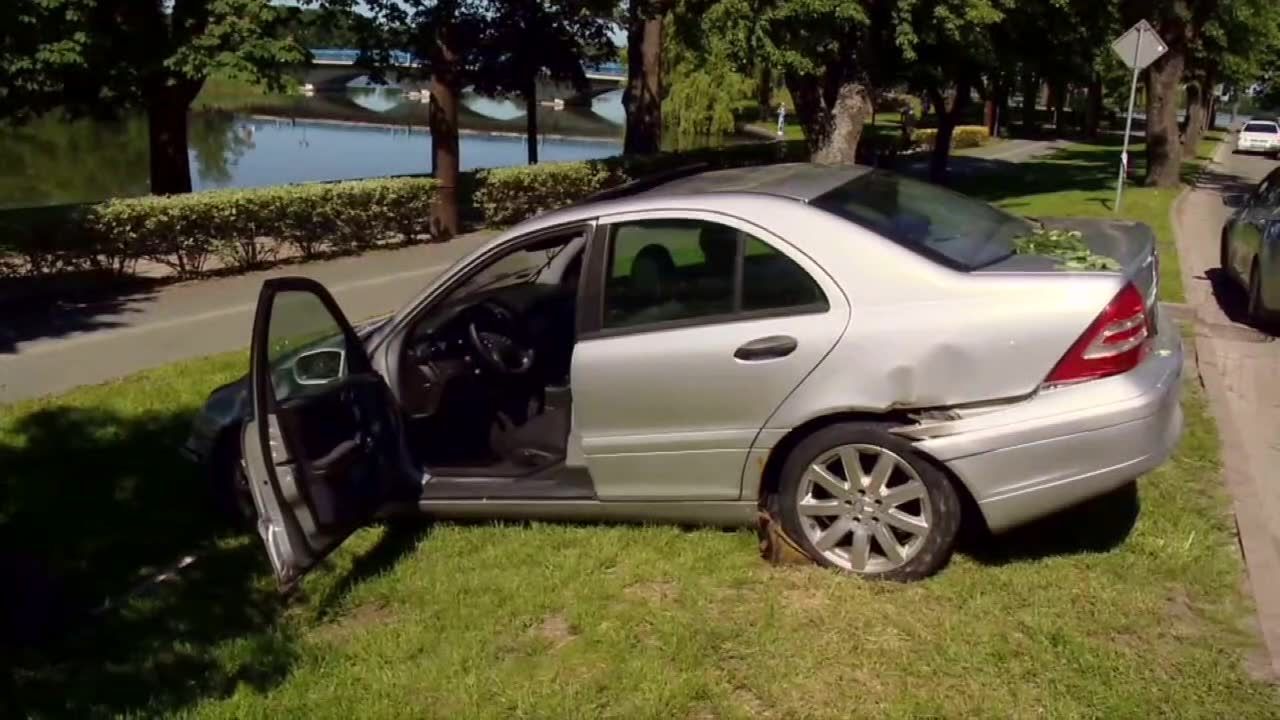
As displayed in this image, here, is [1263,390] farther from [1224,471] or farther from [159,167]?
[159,167]

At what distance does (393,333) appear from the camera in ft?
17.2

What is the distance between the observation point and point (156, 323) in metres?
11.0

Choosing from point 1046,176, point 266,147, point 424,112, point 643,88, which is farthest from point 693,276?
point 424,112

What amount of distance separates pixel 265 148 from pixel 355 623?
146ft

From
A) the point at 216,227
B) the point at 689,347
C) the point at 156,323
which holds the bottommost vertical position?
the point at 156,323

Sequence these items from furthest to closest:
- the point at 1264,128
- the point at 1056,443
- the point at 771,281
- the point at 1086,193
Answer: the point at 1264,128, the point at 1086,193, the point at 771,281, the point at 1056,443

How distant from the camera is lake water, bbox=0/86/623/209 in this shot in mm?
31734

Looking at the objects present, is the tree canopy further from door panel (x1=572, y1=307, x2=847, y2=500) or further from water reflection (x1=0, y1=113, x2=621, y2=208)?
door panel (x1=572, y1=307, x2=847, y2=500)

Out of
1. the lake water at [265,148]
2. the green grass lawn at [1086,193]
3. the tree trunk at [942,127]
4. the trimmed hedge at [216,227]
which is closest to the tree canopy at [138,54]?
the lake water at [265,148]

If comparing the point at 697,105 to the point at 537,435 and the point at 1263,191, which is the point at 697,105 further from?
the point at 537,435

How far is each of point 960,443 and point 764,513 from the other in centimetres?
85

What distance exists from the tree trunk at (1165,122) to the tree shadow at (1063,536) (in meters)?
22.3

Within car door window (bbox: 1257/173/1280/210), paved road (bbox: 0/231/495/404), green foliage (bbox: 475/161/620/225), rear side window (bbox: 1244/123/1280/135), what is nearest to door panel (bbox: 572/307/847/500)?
paved road (bbox: 0/231/495/404)

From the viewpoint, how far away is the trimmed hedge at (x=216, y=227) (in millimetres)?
12148
